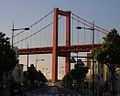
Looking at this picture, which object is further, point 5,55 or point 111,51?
point 5,55

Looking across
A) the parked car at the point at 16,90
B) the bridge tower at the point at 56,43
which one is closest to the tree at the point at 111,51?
the parked car at the point at 16,90

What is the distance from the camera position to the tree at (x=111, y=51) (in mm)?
51750

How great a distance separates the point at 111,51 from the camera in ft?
170

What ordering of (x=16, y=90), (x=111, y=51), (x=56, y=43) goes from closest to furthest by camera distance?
(x=111, y=51) → (x=16, y=90) → (x=56, y=43)

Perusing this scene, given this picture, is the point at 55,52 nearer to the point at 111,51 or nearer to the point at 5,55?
the point at 5,55

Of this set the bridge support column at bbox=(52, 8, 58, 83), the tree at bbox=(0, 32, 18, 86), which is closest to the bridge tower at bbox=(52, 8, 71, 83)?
the bridge support column at bbox=(52, 8, 58, 83)

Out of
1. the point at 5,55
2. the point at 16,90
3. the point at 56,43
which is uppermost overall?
the point at 56,43

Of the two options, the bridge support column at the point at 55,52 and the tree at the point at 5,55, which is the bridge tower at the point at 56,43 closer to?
the bridge support column at the point at 55,52

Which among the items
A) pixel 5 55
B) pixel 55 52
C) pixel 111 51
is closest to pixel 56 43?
pixel 55 52

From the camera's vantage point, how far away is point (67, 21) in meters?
127

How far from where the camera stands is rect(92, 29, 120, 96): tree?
5175cm

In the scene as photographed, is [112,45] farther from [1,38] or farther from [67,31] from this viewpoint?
[67,31]

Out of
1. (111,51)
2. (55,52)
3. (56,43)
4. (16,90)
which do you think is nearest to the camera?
(111,51)

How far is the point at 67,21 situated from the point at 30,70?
67.8ft
